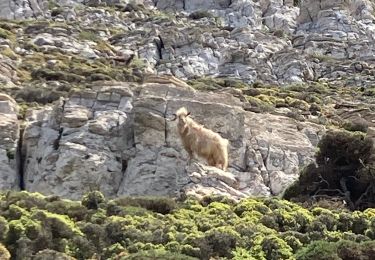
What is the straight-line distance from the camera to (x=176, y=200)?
68.5ft

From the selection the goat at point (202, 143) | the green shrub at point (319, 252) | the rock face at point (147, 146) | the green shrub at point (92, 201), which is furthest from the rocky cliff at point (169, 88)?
the green shrub at point (319, 252)

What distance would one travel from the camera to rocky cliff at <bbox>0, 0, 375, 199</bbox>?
25031mm

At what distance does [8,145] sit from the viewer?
26.5 m

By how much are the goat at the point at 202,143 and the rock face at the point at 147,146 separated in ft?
1.59

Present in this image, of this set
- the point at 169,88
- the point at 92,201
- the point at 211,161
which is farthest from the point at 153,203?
the point at 169,88

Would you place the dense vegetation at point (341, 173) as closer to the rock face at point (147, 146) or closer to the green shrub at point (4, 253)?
the rock face at point (147, 146)

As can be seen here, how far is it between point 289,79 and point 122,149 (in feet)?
146

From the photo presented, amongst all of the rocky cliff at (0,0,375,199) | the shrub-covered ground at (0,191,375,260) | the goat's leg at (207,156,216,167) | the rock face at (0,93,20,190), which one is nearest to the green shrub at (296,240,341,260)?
the shrub-covered ground at (0,191,375,260)

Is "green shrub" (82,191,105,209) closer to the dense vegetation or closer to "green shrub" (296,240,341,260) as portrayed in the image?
"green shrub" (296,240,341,260)

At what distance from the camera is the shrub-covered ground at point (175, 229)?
51.3ft

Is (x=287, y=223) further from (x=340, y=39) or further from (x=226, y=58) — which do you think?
(x=340, y=39)

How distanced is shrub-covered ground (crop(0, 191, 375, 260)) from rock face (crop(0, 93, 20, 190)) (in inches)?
208

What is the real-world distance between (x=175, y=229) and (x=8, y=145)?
10.8 m

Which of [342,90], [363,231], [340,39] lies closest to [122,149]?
[363,231]
